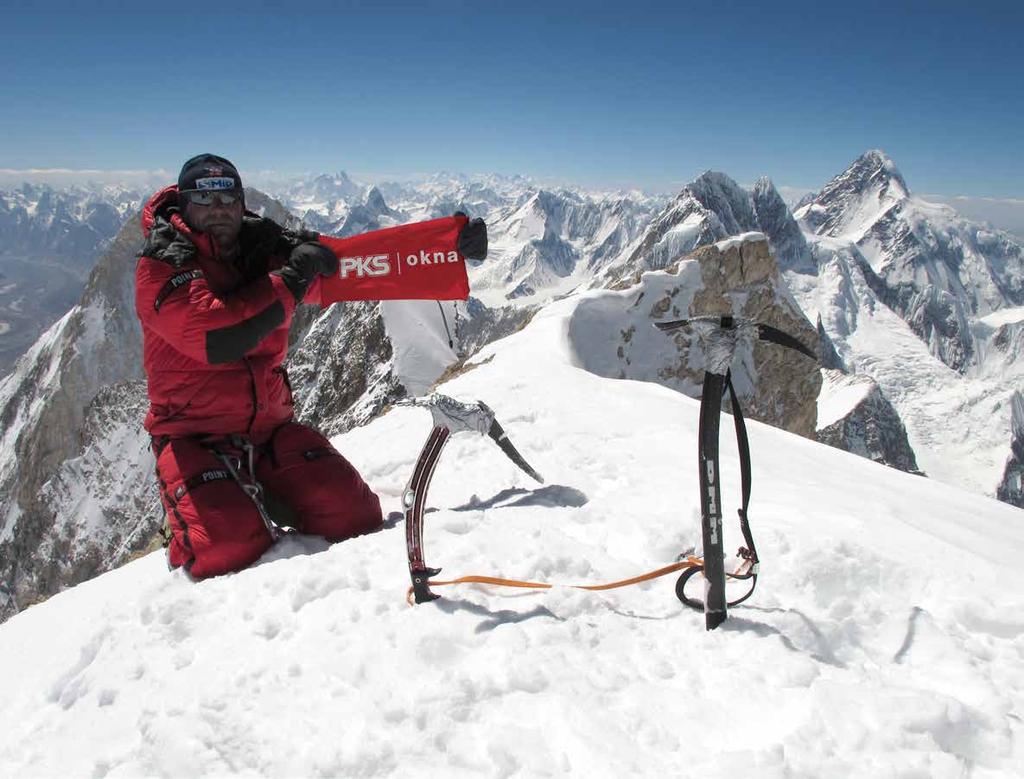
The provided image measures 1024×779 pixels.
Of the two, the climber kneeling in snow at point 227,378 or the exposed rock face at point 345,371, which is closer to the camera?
the climber kneeling in snow at point 227,378

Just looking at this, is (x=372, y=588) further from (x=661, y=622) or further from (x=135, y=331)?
(x=135, y=331)

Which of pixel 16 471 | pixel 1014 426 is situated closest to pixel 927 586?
pixel 16 471

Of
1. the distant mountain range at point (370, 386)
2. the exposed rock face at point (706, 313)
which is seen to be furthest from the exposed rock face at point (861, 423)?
the exposed rock face at point (706, 313)

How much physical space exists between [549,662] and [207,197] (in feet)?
15.2

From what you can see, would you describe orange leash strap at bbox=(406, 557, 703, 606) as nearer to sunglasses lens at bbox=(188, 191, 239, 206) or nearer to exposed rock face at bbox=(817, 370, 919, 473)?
sunglasses lens at bbox=(188, 191, 239, 206)

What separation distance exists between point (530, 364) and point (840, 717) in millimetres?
10630

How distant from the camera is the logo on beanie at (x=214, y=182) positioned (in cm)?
512

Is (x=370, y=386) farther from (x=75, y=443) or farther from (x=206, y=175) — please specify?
(x=75, y=443)

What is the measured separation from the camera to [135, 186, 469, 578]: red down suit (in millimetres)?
4773

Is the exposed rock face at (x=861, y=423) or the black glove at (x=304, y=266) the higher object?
the black glove at (x=304, y=266)

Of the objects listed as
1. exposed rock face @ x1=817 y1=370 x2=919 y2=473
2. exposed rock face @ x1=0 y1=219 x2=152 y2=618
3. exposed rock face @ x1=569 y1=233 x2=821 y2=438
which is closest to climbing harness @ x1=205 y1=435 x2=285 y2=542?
exposed rock face @ x1=569 y1=233 x2=821 y2=438

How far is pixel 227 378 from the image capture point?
5.40 metres

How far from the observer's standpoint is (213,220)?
206 inches

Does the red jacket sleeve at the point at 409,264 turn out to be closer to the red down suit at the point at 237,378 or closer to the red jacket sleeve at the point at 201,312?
the red down suit at the point at 237,378
